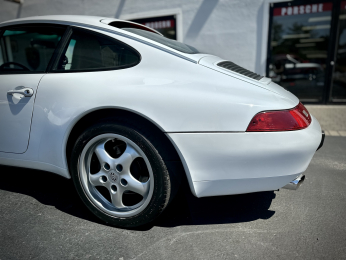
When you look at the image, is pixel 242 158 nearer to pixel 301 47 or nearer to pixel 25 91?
pixel 25 91

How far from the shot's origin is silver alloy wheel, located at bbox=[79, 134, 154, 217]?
6.55 ft

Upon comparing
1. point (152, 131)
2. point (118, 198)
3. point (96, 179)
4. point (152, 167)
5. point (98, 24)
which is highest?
point (98, 24)

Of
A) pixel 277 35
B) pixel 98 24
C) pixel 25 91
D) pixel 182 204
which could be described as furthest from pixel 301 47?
pixel 25 91

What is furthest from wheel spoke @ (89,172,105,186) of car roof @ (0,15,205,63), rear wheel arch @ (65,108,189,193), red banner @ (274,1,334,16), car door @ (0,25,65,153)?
red banner @ (274,1,334,16)

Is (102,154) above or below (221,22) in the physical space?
below

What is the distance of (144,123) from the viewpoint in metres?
1.96

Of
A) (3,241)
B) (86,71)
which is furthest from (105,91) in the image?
(3,241)

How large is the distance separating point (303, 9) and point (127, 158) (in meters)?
6.64

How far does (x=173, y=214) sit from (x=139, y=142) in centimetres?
Answer: 76

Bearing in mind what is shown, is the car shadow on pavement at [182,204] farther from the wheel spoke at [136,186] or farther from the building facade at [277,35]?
the building facade at [277,35]

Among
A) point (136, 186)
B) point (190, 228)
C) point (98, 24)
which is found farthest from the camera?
point (98, 24)

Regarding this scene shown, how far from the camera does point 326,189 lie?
2793mm

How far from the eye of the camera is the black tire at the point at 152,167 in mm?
1895

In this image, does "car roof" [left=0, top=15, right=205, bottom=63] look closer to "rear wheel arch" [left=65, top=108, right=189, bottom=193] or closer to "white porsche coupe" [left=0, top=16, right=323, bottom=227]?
"white porsche coupe" [left=0, top=16, right=323, bottom=227]
